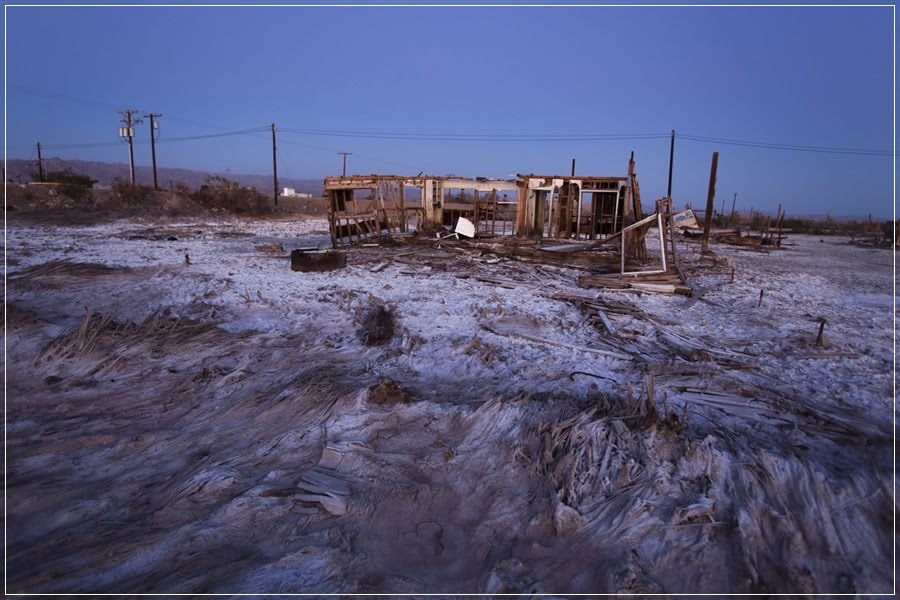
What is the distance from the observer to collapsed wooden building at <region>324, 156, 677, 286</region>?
19484 millimetres

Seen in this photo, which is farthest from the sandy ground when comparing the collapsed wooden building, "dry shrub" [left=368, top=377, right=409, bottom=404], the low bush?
the low bush

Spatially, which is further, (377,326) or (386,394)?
(377,326)

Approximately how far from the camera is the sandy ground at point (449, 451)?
335cm

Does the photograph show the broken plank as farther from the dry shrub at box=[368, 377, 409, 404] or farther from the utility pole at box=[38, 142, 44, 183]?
the utility pole at box=[38, 142, 44, 183]

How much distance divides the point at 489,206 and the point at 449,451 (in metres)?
20.0

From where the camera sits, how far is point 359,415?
5.25 m

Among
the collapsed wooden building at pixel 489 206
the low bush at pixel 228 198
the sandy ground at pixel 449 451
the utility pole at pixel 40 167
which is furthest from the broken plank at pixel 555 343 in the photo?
the utility pole at pixel 40 167

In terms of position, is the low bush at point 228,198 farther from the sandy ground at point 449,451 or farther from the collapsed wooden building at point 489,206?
the sandy ground at point 449,451

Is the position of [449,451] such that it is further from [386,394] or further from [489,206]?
[489,206]

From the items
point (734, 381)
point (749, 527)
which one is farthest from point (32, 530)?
point (734, 381)

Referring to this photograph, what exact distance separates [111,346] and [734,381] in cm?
813

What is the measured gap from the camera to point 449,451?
4645 millimetres

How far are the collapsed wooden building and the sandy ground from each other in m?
11.0

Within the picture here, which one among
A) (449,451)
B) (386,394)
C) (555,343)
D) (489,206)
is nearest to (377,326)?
(386,394)
